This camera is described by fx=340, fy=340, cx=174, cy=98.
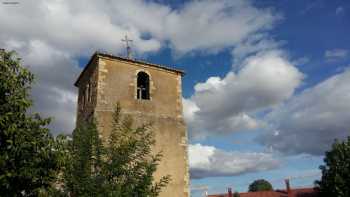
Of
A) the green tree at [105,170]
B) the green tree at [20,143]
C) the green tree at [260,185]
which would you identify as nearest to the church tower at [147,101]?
the green tree at [105,170]

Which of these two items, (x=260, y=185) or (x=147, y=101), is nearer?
(x=147, y=101)

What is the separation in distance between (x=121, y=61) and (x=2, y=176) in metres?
10.5

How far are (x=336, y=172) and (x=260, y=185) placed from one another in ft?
140

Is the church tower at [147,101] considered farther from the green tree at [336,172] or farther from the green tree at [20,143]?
the green tree at [336,172]

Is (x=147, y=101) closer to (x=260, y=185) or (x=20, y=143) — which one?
(x=20, y=143)

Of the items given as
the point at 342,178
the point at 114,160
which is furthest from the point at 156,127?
the point at 342,178

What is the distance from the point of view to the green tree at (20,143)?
7434 millimetres

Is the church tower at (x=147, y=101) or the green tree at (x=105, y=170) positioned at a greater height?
the church tower at (x=147, y=101)

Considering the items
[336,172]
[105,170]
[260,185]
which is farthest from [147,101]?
[260,185]

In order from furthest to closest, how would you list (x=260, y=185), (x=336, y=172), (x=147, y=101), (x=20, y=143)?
(x=260, y=185), (x=336, y=172), (x=147, y=101), (x=20, y=143)

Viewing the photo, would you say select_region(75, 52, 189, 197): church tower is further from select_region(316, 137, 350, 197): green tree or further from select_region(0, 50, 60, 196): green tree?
select_region(316, 137, 350, 197): green tree

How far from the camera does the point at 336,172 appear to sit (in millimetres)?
27562

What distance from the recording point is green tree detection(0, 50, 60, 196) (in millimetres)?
7434

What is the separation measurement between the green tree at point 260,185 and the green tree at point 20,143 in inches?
2466
